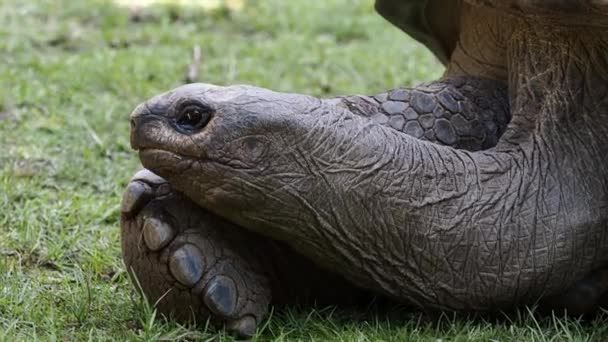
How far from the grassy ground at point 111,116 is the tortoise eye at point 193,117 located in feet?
1.53

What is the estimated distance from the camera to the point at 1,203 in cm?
401

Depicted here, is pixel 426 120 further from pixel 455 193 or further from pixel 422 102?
pixel 455 193

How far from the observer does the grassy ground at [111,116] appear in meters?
3.01

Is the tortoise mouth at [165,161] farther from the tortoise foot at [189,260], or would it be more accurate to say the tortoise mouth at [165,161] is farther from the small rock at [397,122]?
the small rock at [397,122]

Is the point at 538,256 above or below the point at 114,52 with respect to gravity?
above

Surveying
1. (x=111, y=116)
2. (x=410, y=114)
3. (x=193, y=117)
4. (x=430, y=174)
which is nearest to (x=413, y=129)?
(x=410, y=114)

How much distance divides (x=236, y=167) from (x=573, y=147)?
925mm

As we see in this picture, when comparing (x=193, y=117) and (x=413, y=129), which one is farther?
(x=413, y=129)

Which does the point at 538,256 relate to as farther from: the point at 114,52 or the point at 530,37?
the point at 114,52

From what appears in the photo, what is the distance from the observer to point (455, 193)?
3.03 metres

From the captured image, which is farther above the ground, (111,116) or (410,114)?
(410,114)

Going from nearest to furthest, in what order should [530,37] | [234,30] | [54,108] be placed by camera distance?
[530,37], [54,108], [234,30]

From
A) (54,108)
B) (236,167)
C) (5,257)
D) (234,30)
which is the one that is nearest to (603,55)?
(236,167)

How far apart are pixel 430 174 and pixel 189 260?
0.62m
